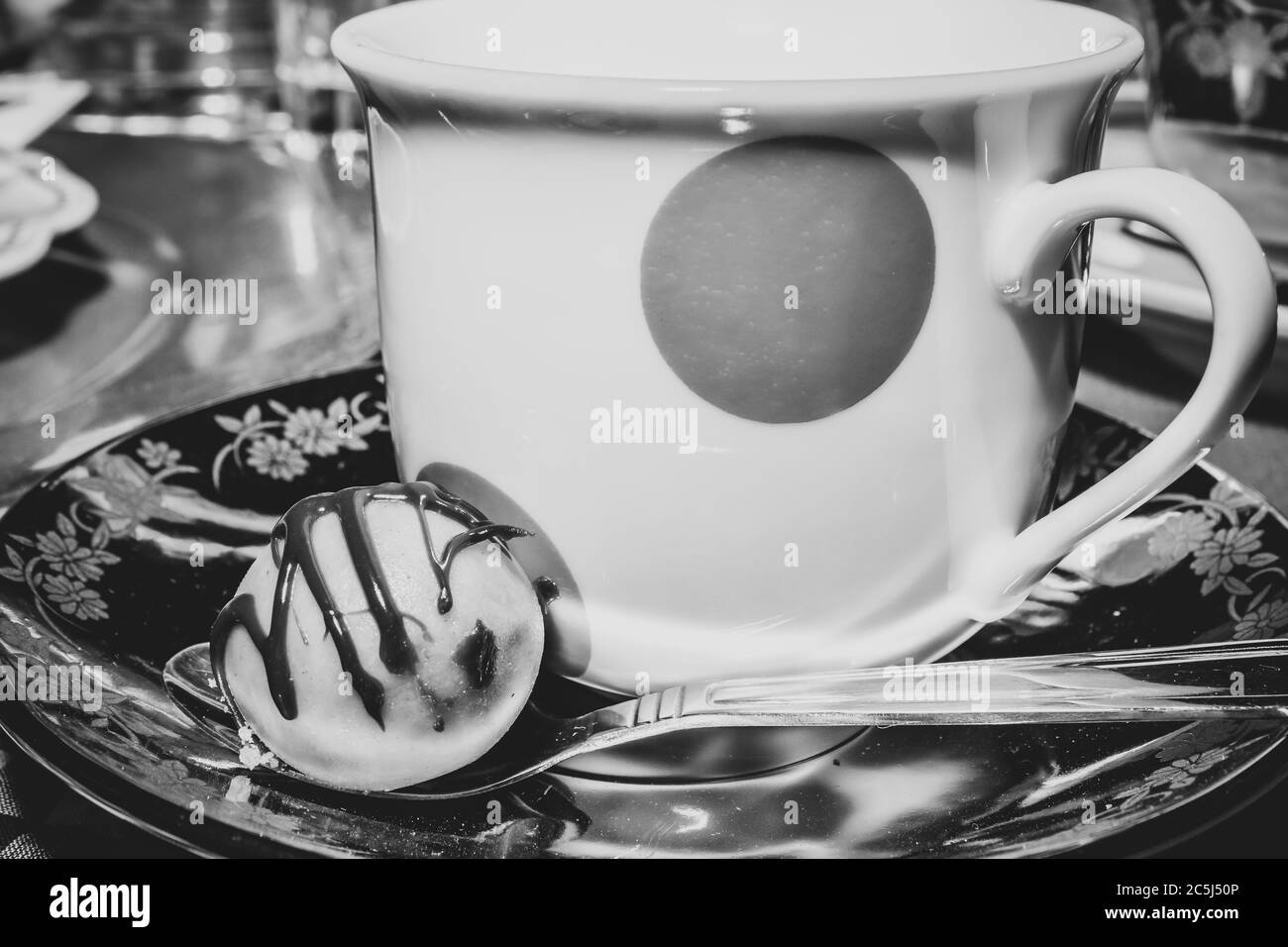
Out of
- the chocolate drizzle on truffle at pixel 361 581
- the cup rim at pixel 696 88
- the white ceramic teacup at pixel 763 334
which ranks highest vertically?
the cup rim at pixel 696 88

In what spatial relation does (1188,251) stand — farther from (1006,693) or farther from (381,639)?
(381,639)

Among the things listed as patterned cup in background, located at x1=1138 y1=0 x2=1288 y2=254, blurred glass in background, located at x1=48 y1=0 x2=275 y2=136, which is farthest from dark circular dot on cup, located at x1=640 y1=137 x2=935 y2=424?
blurred glass in background, located at x1=48 y1=0 x2=275 y2=136

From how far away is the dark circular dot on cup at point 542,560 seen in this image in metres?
0.36

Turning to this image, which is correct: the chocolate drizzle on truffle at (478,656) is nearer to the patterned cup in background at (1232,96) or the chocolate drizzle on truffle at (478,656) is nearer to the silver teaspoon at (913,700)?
the silver teaspoon at (913,700)

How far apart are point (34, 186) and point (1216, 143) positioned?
0.68 meters

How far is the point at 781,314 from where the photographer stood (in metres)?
0.32

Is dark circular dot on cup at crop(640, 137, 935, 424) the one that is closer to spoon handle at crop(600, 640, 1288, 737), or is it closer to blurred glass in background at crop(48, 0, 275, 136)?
spoon handle at crop(600, 640, 1288, 737)

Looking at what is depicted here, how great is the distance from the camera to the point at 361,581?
1.12 feet

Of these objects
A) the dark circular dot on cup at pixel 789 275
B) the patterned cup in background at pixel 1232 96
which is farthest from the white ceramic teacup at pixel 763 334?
the patterned cup in background at pixel 1232 96

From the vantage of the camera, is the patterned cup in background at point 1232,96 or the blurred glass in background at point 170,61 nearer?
the patterned cup in background at point 1232,96

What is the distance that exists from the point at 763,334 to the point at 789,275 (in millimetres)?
17
